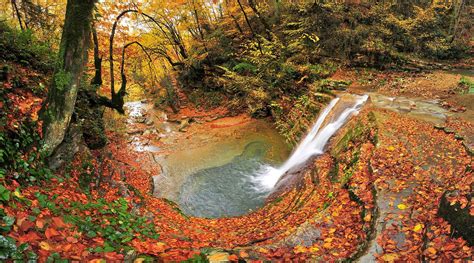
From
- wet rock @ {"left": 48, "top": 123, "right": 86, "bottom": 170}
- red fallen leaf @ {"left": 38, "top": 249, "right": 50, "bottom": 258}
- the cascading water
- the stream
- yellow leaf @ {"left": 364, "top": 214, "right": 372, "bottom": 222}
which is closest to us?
red fallen leaf @ {"left": 38, "top": 249, "right": 50, "bottom": 258}

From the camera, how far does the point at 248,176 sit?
1072cm

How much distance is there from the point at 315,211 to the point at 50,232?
507 cm

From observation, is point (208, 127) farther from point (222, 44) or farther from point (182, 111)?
point (222, 44)

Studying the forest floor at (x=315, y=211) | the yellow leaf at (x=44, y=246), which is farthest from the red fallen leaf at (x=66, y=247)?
the yellow leaf at (x=44, y=246)

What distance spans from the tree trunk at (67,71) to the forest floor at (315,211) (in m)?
0.59

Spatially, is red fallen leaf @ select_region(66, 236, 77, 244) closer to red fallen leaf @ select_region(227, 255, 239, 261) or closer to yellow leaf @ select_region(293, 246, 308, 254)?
red fallen leaf @ select_region(227, 255, 239, 261)

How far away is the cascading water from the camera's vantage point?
899cm

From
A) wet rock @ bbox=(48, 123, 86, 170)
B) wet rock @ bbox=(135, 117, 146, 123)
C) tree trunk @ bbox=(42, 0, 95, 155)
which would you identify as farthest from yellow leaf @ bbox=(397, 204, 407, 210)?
wet rock @ bbox=(135, 117, 146, 123)

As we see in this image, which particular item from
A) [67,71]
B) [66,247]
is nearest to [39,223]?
[66,247]

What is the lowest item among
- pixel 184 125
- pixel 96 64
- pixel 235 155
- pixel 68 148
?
pixel 235 155

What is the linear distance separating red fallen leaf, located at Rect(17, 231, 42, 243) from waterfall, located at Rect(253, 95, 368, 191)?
307 inches

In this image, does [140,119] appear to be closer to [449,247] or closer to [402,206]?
[402,206]

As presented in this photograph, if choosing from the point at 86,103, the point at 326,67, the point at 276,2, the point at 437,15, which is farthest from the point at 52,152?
the point at 437,15

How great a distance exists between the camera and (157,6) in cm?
1786
